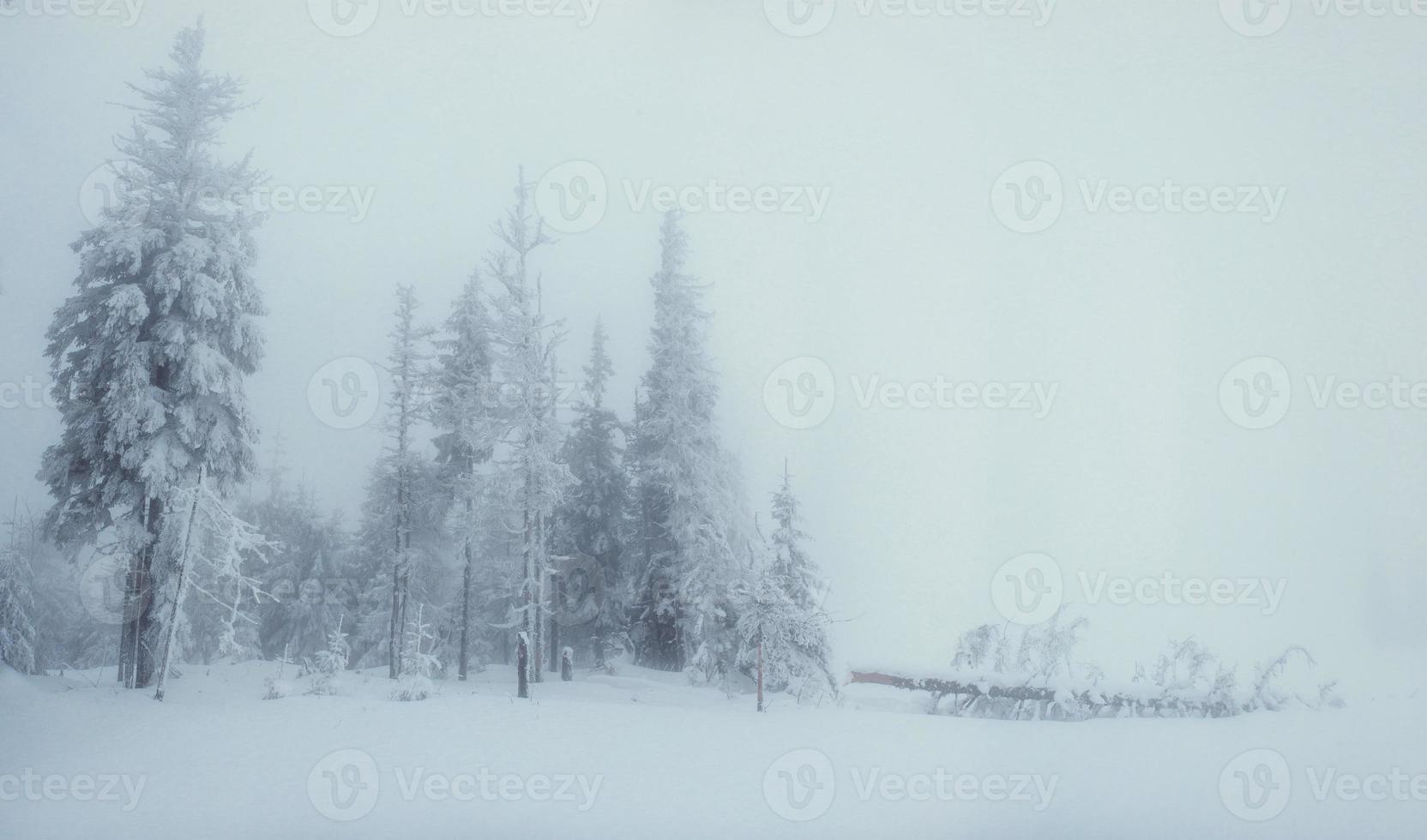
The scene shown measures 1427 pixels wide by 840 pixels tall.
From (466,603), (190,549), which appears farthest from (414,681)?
(466,603)

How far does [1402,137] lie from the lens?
89.7 ft

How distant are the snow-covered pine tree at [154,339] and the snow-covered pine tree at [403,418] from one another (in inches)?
309

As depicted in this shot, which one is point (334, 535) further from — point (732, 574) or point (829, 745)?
point (829, 745)

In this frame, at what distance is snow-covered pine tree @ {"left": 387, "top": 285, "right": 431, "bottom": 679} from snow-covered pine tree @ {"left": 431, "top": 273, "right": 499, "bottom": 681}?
34.4 inches

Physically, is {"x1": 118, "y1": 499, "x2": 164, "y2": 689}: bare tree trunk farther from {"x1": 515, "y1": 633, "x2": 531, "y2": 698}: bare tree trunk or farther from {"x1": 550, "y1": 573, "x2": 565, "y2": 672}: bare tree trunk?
{"x1": 550, "y1": 573, "x2": 565, "y2": 672}: bare tree trunk

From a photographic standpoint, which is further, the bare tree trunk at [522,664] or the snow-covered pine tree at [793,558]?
the snow-covered pine tree at [793,558]

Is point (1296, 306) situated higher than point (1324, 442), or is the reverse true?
point (1296, 306)

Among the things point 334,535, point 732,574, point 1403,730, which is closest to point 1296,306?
point 1403,730

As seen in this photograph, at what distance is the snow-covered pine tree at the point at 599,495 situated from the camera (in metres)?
26.3

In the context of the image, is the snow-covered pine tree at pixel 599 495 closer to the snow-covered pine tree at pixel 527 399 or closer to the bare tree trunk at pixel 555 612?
the bare tree trunk at pixel 555 612

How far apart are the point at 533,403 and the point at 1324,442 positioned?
33683 millimetres

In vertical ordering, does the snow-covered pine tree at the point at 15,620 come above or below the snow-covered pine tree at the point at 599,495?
below

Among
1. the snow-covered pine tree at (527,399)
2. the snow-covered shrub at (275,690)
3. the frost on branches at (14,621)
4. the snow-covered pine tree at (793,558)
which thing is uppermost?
the snow-covered pine tree at (527,399)

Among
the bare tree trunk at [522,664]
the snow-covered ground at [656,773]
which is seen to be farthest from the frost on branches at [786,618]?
the bare tree trunk at [522,664]
